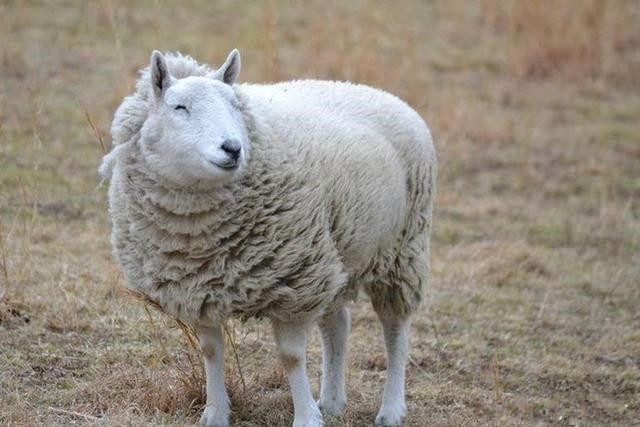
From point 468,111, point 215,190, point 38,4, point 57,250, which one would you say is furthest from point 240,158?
point 38,4

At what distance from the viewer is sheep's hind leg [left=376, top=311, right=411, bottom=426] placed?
4832mm

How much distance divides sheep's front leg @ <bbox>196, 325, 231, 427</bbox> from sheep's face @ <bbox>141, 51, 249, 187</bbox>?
26.0 inches

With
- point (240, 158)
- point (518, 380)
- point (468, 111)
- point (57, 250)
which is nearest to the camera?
point (240, 158)

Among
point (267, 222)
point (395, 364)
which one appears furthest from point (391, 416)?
point (267, 222)

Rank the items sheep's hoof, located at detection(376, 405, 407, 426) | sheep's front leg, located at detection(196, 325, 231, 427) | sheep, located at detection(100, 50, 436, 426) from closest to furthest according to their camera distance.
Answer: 1. sheep, located at detection(100, 50, 436, 426)
2. sheep's front leg, located at detection(196, 325, 231, 427)
3. sheep's hoof, located at detection(376, 405, 407, 426)

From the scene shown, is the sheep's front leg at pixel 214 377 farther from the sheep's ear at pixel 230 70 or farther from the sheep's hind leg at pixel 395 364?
the sheep's ear at pixel 230 70

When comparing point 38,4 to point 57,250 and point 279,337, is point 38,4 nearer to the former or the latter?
point 57,250

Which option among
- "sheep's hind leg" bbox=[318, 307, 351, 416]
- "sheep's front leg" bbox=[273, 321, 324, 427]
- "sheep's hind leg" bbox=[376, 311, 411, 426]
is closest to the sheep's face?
"sheep's front leg" bbox=[273, 321, 324, 427]

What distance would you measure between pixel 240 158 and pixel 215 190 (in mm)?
217

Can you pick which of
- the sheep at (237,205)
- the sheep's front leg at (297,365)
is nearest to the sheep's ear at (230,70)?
the sheep at (237,205)

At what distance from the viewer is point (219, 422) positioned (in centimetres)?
446

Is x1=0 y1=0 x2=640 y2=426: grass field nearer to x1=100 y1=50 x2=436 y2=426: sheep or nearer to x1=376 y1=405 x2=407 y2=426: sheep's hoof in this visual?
x1=376 y1=405 x2=407 y2=426: sheep's hoof

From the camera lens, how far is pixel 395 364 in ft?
16.0

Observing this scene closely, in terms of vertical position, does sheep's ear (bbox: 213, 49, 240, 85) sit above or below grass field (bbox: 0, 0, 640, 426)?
above
